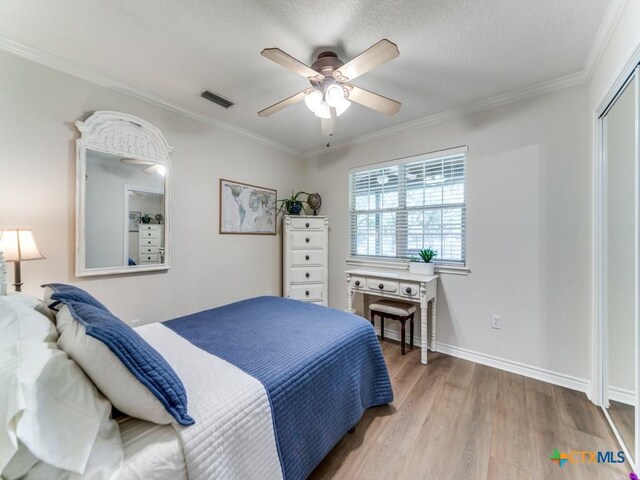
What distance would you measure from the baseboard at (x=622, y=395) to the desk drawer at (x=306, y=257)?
2749 millimetres

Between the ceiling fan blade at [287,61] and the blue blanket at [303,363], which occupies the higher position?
the ceiling fan blade at [287,61]

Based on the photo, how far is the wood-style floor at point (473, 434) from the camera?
1.39 metres

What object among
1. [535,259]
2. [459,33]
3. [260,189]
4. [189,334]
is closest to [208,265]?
[260,189]

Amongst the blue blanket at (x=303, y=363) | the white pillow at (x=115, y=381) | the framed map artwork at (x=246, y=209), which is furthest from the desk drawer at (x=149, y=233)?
the white pillow at (x=115, y=381)

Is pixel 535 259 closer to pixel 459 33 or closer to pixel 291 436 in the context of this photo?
pixel 459 33

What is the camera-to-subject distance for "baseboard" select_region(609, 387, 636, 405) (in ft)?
4.82

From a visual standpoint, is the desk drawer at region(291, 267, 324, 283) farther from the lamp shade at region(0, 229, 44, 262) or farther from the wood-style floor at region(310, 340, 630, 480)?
the lamp shade at region(0, 229, 44, 262)

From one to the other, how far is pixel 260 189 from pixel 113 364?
9.39 ft

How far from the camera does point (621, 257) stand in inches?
64.2

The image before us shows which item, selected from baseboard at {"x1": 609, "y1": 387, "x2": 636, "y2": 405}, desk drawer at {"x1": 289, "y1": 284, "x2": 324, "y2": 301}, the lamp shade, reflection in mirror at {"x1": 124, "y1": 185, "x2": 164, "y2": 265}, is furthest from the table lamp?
baseboard at {"x1": 609, "y1": 387, "x2": 636, "y2": 405}

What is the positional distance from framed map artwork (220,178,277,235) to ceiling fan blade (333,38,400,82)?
188cm

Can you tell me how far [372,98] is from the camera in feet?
6.30

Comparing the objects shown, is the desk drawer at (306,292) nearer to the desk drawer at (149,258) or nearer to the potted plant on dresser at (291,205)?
the potted plant on dresser at (291,205)

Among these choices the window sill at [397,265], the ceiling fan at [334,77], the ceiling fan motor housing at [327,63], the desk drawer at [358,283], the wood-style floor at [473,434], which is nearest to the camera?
the wood-style floor at [473,434]
